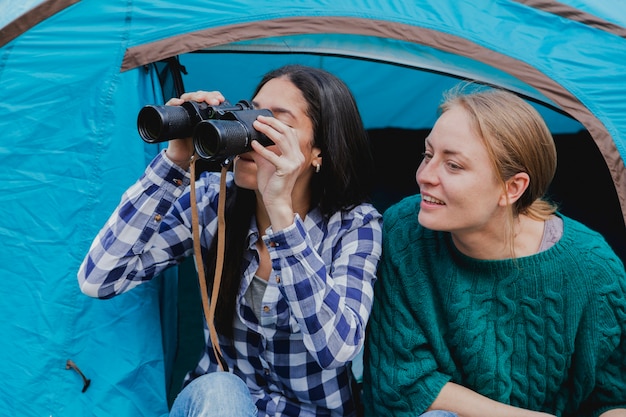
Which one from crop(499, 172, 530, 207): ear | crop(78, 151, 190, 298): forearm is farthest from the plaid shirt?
crop(499, 172, 530, 207): ear

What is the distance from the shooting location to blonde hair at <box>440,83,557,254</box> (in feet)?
4.10

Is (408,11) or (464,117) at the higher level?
(408,11)

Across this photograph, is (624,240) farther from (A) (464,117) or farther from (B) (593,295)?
(A) (464,117)

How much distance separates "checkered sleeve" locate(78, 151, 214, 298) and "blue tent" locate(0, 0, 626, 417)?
0.12 meters

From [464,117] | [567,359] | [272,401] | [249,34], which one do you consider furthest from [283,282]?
[249,34]

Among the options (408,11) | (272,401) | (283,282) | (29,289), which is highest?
(408,11)

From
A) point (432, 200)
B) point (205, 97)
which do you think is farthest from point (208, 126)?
point (432, 200)

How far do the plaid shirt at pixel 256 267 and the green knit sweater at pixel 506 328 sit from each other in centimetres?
8

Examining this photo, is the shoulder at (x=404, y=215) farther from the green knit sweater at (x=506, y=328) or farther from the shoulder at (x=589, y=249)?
the shoulder at (x=589, y=249)

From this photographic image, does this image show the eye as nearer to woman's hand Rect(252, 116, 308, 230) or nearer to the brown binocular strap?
woman's hand Rect(252, 116, 308, 230)

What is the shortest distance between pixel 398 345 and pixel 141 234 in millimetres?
493

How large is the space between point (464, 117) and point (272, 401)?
61 cm

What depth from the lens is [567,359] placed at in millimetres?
1310

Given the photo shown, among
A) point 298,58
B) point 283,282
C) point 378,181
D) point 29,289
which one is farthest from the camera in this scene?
point 378,181
